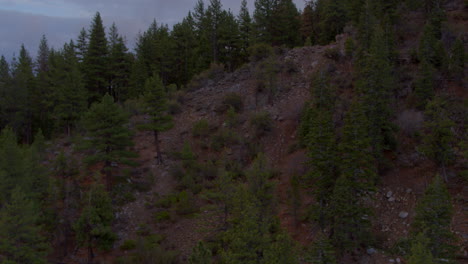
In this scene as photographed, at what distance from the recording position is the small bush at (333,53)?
38.7 meters

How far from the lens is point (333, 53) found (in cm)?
3881

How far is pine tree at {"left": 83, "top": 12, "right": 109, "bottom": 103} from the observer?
46531mm

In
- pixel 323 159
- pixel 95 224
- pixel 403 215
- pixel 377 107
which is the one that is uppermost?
pixel 377 107

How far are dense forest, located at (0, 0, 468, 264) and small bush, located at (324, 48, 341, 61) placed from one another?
0.49ft

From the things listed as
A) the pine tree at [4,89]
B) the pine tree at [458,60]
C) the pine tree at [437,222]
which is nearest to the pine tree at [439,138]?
the pine tree at [437,222]

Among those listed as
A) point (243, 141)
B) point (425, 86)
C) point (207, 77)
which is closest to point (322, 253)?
point (425, 86)

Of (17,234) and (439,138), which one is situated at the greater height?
(439,138)

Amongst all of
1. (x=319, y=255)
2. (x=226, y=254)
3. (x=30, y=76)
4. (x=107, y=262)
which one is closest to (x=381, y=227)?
(x=319, y=255)

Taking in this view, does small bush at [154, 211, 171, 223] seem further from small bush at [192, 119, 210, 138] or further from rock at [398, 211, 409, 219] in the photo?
rock at [398, 211, 409, 219]

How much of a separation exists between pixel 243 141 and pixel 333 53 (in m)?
14.5

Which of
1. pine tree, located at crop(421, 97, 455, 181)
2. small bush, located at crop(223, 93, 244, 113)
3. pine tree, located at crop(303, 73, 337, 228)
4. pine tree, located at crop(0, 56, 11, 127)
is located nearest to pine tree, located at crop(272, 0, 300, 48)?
small bush, located at crop(223, 93, 244, 113)

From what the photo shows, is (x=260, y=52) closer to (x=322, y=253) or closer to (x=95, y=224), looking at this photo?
(x=95, y=224)

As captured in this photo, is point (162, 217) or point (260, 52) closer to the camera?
point (162, 217)

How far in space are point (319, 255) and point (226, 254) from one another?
406 centimetres
